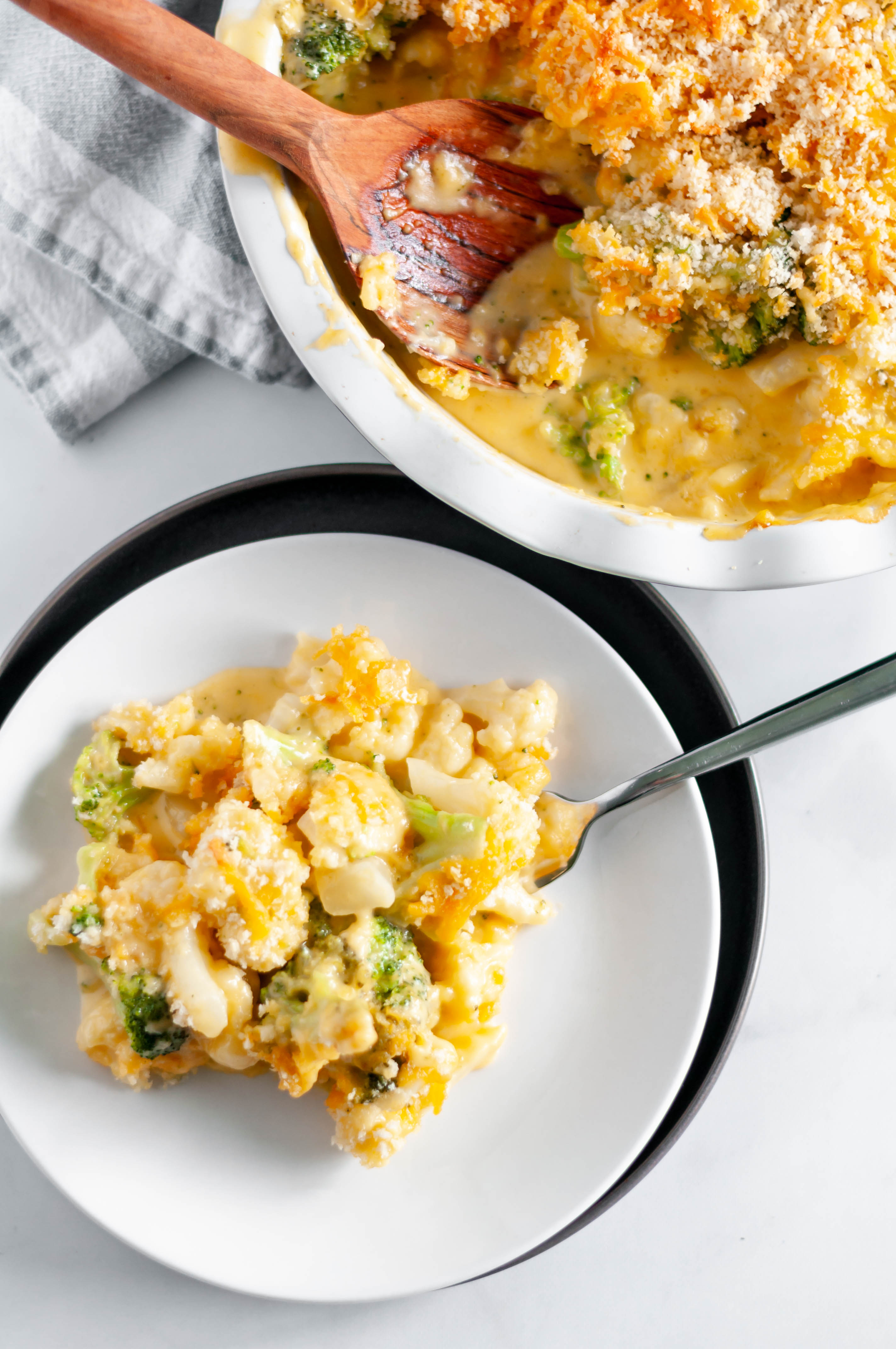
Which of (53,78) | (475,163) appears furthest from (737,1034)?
(53,78)

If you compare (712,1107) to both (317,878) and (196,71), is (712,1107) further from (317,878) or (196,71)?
(196,71)

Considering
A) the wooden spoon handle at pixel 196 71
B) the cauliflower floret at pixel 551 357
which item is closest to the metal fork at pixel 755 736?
the cauliflower floret at pixel 551 357

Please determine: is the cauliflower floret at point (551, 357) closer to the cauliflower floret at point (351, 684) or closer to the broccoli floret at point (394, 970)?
the cauliflower floret at point (351, 684)

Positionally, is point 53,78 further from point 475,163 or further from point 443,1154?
point 443,1154

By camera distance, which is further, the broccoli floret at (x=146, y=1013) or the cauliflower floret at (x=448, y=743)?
the cauliflower floret at (x=448, y=743)

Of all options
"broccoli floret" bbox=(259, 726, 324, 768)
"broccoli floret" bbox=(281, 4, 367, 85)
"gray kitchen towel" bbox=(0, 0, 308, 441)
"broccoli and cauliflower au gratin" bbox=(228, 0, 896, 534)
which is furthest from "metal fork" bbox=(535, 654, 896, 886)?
"broccoli floret" bbox=(281, 4, 367, 85)

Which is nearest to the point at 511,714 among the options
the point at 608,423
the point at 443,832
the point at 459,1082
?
the point at 443,832
